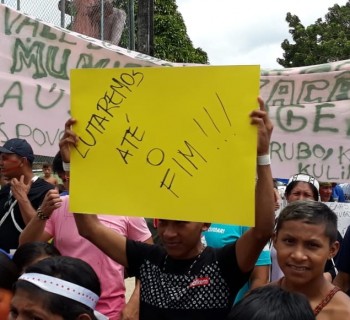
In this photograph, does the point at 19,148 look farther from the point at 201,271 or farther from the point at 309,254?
the point at 309,254

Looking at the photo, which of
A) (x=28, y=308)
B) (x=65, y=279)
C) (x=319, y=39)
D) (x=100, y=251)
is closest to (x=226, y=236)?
(x=100, y=251)

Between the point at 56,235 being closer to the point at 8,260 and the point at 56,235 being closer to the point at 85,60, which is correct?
the point at 8,260

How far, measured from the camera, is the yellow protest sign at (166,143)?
233 cm

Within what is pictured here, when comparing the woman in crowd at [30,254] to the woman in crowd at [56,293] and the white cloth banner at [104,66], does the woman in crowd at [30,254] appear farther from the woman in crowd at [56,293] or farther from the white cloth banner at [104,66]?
the white cloth banner at [104,66]

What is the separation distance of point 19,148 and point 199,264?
1739 millimetres

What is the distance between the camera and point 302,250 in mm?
2518

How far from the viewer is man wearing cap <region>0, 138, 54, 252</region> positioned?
143 inches

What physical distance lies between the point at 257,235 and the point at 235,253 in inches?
5.4

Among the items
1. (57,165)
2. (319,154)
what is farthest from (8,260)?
(319,154)

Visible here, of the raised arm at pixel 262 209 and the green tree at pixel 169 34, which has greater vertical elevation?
the green tree at pixel 169 34

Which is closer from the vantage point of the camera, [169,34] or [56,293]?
[56,293]

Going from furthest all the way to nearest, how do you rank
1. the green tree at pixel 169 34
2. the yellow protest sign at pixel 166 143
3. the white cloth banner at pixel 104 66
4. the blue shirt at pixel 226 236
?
1. the green tree at pixel 169 34
2. the white cloth banner at pixel 104 66
3. the blue shirt at pixel 226 236
4. the yellow protest sign at pixel 166 143

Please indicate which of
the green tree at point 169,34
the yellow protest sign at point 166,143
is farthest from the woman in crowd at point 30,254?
the green tree at point 169,34

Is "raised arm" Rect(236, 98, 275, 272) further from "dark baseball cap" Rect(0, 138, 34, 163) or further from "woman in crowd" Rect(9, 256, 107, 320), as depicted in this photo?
"dark baseball cap" Rect(0, 138, 34, 163)
